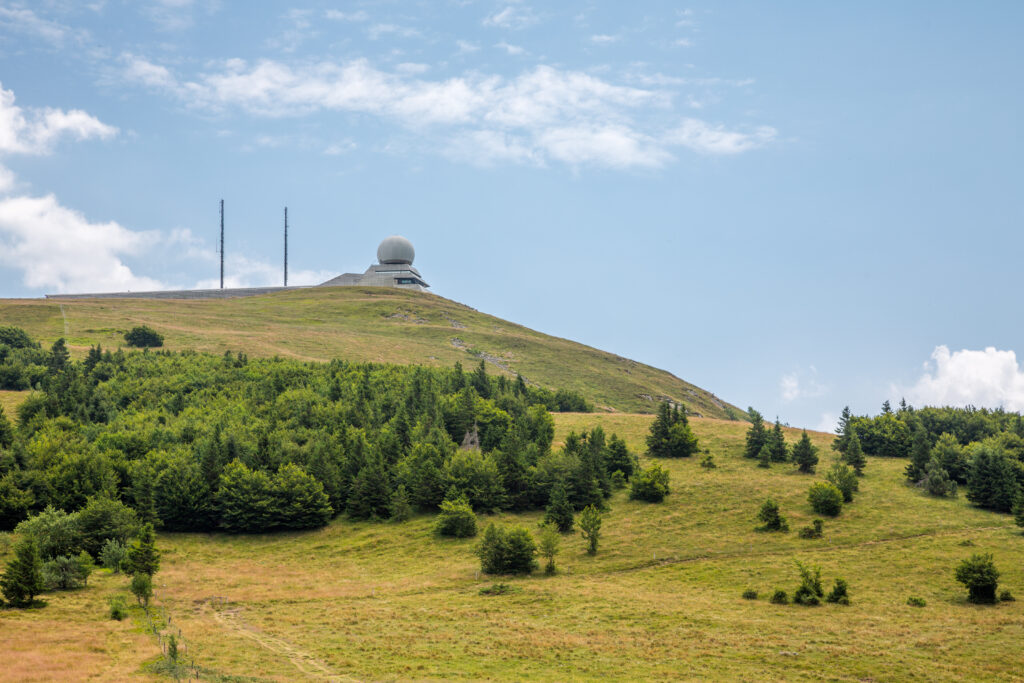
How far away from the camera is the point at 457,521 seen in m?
85.6

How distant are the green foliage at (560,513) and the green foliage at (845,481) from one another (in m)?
30.3

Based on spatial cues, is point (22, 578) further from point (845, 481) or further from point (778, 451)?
point (778, 451)

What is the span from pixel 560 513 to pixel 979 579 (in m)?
40.6

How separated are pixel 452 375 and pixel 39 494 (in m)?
69.6

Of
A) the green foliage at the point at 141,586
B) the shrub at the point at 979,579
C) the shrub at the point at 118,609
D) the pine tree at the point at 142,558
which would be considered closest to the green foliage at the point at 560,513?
the shrub at the point at 979,579

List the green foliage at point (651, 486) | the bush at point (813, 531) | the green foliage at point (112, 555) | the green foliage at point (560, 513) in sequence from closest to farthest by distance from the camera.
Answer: the green foliage at point (112, 555) < the bush at point (813, 531) < the green foliage at point (560, 513) < the green foliage at point (651, 486)

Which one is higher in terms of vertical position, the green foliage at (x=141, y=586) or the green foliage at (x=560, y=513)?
the green foliage at (x=560, y=513)

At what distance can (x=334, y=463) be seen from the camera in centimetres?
10319

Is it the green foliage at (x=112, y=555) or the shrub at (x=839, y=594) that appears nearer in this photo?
the shrub at (x=839, y=594)

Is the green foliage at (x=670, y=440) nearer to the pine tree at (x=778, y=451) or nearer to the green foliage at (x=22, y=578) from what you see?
the pine tree at (x=778, y=451)

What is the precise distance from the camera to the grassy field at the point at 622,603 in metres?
46.1

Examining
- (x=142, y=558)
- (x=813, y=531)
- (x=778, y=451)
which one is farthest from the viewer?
(x=778, y=451)

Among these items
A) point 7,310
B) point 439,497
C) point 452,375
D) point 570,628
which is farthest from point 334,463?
point 7,310

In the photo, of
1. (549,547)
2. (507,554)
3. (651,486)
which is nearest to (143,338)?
(651,486)
